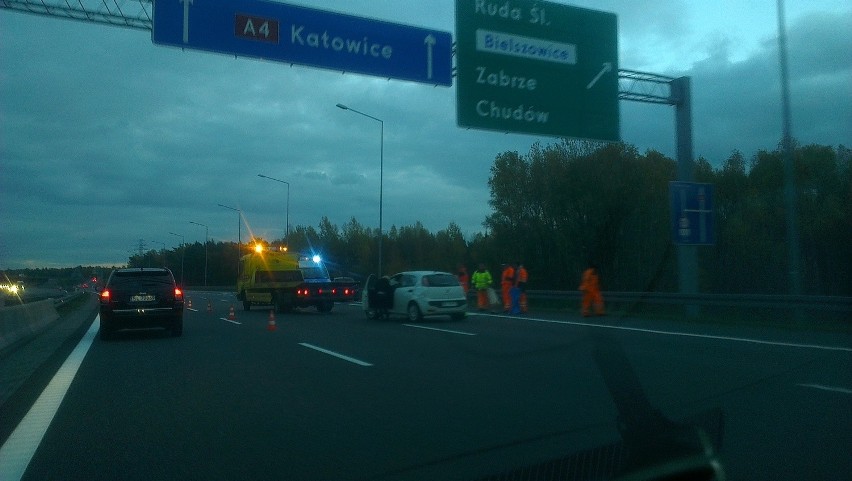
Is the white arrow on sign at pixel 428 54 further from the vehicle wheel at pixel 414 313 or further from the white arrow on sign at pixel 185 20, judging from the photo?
the vehicle wheel at pixel 414 313

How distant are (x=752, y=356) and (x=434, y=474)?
323 inches

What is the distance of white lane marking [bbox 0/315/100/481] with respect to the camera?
20.5ft

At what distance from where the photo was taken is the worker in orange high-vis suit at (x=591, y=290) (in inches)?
857

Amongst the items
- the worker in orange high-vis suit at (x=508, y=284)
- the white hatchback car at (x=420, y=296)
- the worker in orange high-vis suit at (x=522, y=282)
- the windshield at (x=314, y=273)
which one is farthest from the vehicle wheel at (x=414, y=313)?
the windshield at (x=314, y=273)

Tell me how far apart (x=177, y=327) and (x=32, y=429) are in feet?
35.3

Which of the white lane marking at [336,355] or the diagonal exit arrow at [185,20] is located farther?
the diagonal exit arrow at [185,20]

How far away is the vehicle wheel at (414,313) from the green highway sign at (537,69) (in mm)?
7106

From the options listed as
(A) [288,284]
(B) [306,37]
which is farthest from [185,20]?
(A) [288,284]

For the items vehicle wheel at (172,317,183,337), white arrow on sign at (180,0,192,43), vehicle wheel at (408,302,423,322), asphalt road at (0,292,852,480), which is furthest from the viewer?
vehicle wheel at (408,302,423,322)

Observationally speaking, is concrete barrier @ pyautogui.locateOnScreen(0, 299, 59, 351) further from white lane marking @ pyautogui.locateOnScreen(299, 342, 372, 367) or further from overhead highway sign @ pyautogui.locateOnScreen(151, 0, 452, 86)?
overhead highway sign @ pyautogui.locateOnScreen(151, 0, 452, 86)

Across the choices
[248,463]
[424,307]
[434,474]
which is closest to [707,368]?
[434,474]

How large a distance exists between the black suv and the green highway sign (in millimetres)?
8151

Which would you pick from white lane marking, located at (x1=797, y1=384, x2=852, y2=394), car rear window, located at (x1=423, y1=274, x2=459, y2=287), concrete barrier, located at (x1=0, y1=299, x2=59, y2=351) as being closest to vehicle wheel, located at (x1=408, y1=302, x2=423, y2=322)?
car rear window, located at (x1=423, y1=274, x2=459, y2=287)

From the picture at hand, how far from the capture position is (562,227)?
37219mm
